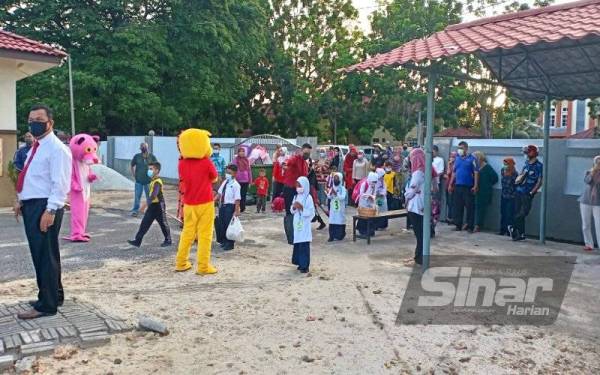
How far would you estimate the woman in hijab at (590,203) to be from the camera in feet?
31.2

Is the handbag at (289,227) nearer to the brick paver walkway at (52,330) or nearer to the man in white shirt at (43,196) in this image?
the brick paver walkway at (52,330)

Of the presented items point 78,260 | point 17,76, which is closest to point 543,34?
point 78,260

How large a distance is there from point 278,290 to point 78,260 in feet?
11.3

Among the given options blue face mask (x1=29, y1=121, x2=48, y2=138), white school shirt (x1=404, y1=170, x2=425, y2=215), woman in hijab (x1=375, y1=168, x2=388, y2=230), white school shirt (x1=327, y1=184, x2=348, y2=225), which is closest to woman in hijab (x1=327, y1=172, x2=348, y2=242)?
white school shirt (x1=327, y1=184, x2=348, y2=225)

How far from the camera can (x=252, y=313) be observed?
593 cm

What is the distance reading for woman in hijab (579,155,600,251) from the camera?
951cm

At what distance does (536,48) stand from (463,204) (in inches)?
148

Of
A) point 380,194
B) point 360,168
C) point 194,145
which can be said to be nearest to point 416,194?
point 380,194

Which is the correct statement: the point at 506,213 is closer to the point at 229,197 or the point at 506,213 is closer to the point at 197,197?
the point at 229,197

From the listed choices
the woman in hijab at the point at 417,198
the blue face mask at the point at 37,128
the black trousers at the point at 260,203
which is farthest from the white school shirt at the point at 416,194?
the black trousers at the point at 260,203

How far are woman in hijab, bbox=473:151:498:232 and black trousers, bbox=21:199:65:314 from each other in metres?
8.80

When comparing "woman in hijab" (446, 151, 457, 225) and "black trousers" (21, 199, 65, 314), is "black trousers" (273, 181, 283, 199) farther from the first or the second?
"black trousers" (21, 199, 65, 314)

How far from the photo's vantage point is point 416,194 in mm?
8492

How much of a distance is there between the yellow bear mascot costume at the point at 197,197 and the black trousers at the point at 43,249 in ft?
A: 7.75
